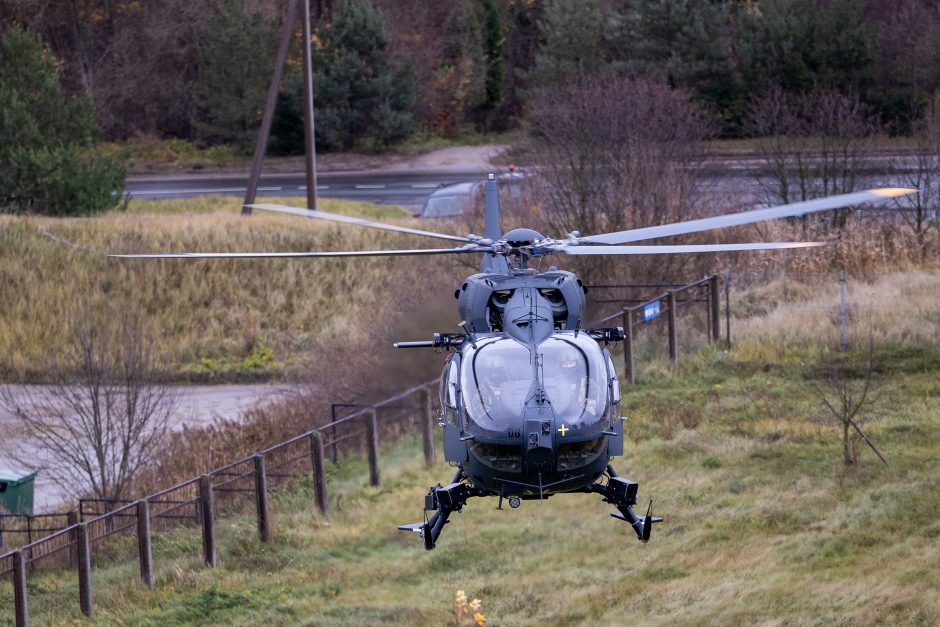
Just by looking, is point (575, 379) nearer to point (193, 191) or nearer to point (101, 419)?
point (101, 419)

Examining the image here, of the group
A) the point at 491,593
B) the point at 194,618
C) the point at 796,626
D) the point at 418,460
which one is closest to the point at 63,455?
the point at 418,460

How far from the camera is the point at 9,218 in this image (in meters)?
34.4

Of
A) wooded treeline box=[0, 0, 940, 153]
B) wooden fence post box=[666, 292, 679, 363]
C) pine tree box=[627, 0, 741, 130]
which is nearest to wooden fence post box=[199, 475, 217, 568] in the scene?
wooden fence post box=[666, 292, 679, 363]

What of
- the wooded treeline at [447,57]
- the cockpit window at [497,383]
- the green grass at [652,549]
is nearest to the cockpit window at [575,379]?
the cockpit window at [497,383]

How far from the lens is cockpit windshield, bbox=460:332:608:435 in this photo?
10414 millimetres

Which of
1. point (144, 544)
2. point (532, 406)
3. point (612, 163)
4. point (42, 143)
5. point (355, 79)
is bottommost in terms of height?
point (144, 544)

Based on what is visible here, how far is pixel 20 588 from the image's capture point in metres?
16.8

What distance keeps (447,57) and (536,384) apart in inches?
1754

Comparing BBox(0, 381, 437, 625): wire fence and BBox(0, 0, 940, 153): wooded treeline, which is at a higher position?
BBox(0, 0, 940, 153): wooded treeline

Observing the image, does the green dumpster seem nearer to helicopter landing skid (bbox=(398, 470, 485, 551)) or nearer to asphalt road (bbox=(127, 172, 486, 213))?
helicopter landing skid (bbox=(398, 470, 485, 551))

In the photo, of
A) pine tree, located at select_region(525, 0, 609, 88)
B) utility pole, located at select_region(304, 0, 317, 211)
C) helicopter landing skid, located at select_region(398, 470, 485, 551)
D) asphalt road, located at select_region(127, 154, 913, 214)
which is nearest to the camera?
helicopter landing skid, located at select_region(398, 470, 485, 551)

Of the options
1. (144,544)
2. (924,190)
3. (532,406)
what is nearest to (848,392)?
(144,544)

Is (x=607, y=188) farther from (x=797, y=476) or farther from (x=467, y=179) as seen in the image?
(x=467, y=179)

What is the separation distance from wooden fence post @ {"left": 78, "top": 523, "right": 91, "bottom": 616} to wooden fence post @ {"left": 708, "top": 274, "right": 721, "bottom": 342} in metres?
12.1
